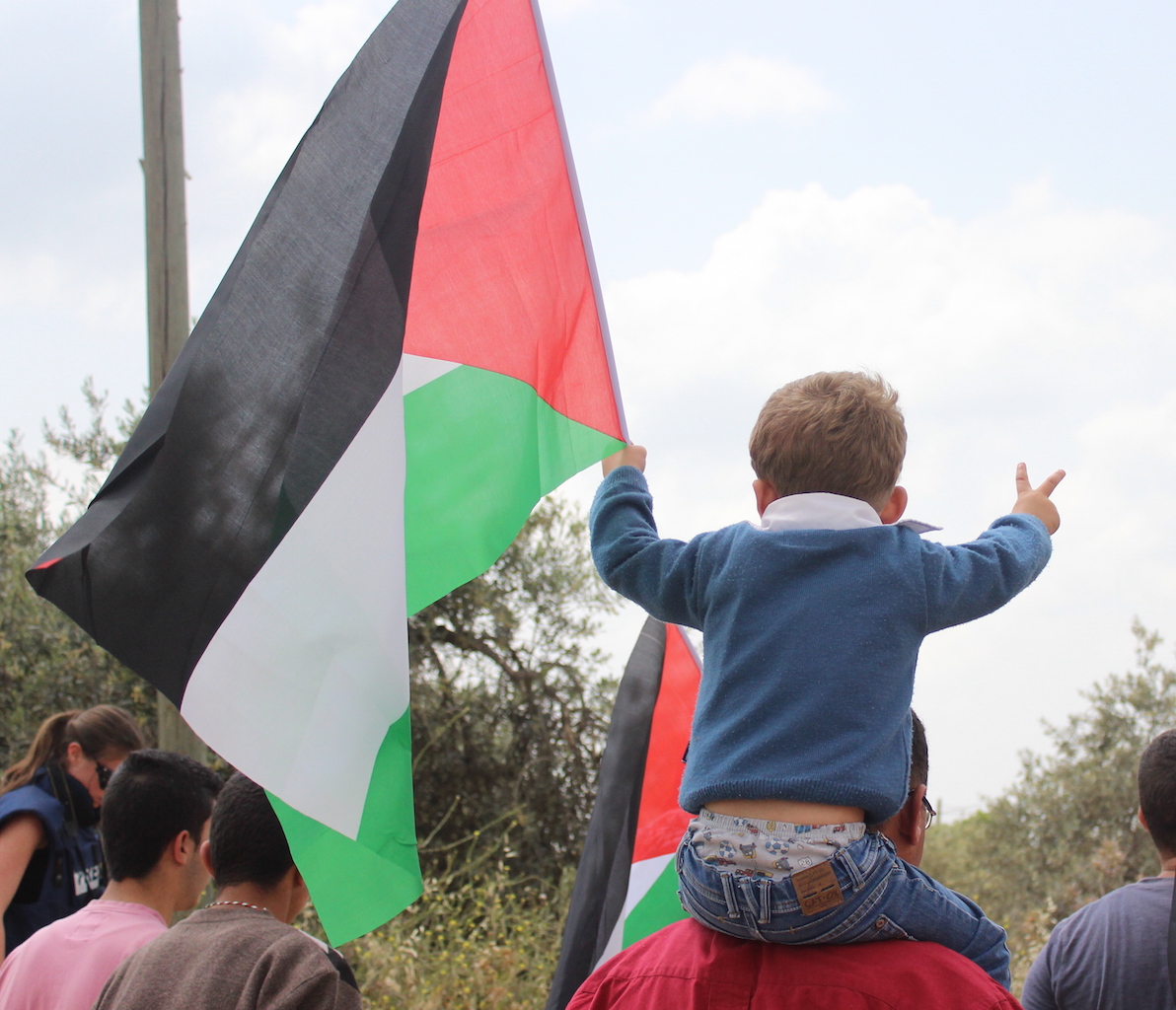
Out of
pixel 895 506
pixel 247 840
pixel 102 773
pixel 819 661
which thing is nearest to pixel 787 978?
pixel 819 661

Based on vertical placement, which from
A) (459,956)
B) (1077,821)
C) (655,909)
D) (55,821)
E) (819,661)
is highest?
(819,661)

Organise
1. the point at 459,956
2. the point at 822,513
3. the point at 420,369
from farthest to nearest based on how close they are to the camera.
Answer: the point at 459,956
the point at 420,369
the point at 822,513

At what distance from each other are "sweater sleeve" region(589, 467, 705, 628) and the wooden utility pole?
11.1 ft

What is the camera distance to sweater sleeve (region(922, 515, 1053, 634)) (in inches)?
66.1

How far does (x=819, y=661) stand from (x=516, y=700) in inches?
277

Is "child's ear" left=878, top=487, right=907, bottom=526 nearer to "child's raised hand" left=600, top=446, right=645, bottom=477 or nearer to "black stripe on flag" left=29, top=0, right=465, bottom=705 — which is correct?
"child's raised hand" left=600, top=446, right=645, bottom=477

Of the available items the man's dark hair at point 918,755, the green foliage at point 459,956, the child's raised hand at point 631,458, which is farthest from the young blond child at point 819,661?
the green foliage at point 459,956

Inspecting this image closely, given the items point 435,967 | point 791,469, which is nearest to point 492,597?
point 435,967

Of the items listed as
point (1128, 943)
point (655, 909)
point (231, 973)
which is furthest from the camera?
point (655, 909)

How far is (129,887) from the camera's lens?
277 cm

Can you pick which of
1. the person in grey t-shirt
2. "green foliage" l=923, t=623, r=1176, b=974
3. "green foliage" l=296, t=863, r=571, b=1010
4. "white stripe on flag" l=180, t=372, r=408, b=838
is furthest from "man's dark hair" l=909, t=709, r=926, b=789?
"green foliage" l=923, t=623, r=1176, b=974

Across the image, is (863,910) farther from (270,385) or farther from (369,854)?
(270,385)

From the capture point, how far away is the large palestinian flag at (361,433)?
218cm

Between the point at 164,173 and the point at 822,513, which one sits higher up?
the point at 164,173
